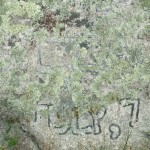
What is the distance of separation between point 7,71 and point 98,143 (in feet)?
2.43

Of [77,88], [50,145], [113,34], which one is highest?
[113,34]

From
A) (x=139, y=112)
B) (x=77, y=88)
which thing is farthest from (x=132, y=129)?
(x=77, y=88)

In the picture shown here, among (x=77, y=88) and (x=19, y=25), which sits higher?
(x=19, y=25)

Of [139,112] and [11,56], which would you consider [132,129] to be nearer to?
[139,112]

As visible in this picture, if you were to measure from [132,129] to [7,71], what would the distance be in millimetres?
878

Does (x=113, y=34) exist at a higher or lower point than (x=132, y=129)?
higher

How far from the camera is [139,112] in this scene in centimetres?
506

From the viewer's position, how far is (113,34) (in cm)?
504

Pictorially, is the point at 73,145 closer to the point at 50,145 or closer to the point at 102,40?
the point at 50,145

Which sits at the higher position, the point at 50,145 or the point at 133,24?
the point at 133,24

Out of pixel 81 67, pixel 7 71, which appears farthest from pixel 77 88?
pixel 7 71

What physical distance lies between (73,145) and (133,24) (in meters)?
0.86

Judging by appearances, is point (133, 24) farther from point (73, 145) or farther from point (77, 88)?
point (73, 145)

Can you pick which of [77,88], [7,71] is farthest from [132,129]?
[7,71]
